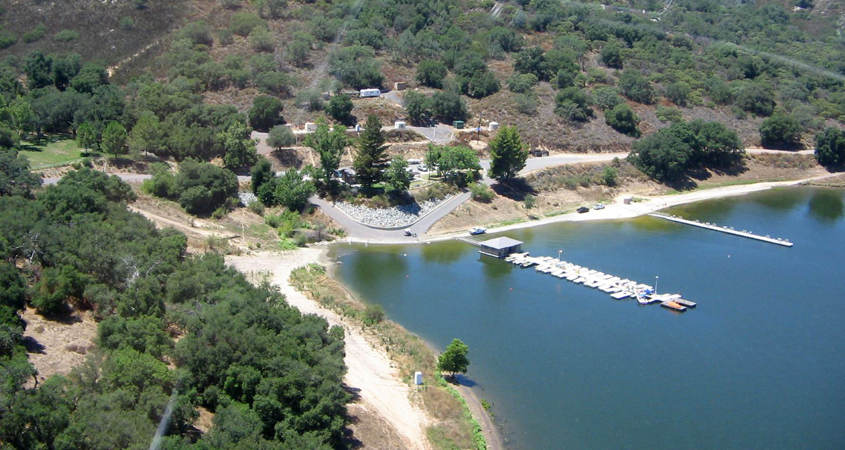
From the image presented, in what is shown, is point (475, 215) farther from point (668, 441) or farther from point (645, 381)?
point (668, 441)

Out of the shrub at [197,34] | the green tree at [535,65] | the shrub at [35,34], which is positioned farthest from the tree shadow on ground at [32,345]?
the green tree at [535,65]

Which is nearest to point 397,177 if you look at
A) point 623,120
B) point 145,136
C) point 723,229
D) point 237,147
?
point 237,147

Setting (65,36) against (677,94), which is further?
(677,94)

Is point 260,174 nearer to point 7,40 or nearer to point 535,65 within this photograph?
point 7,40

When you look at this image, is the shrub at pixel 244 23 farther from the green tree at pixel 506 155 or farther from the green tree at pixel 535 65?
the green tree at pixel 506 155

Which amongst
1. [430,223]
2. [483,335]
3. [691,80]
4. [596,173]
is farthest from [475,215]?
[691,80]

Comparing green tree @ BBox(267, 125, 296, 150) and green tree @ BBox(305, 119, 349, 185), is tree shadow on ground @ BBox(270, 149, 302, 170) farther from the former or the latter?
green tree @ BBox(305, 119, 349, 185)

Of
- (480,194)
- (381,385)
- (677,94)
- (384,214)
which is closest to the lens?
(381,385)
